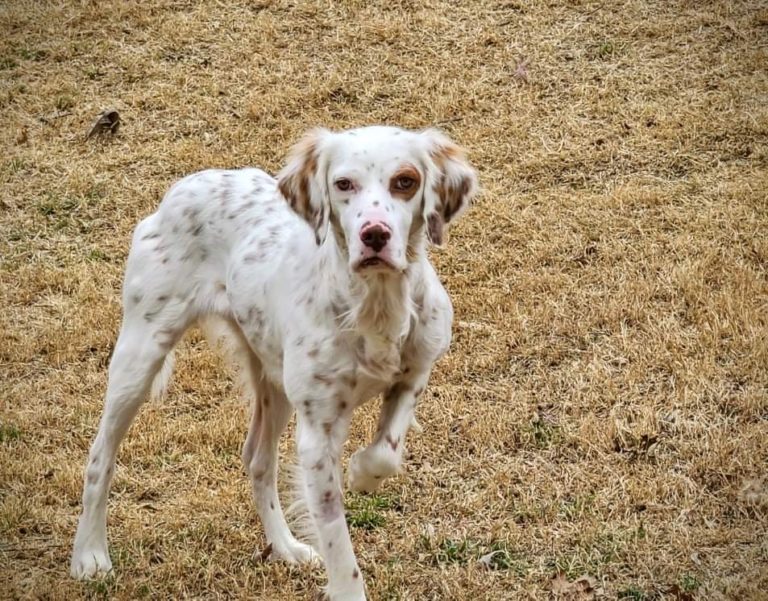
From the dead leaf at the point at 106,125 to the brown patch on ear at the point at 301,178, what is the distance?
533 centimetres

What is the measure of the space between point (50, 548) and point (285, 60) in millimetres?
5591

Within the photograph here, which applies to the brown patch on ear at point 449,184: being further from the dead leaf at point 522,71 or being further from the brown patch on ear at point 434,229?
the dead leaf at point 522,71

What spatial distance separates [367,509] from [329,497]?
104 cm

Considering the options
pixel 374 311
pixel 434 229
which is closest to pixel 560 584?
pixel 374 311

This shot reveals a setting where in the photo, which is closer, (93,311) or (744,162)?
(93,311)

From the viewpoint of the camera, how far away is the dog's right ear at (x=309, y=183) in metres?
3.70

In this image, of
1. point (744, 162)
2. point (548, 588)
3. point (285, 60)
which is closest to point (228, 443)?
point (548, 588)

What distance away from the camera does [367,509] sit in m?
4.72

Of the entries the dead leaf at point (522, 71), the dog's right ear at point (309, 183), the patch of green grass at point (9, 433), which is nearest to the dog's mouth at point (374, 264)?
the dog's right ear at point (309, 183)

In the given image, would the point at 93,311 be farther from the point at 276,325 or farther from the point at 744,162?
the point at 744,162

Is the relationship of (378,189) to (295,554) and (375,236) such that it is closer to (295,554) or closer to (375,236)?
(375,236)

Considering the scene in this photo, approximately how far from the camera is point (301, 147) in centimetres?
380

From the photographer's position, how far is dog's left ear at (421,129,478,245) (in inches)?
Answer: 145

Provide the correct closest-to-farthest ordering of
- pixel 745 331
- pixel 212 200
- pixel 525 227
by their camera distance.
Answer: pixel 212 200, pixel 745 331, pixel 525 227
